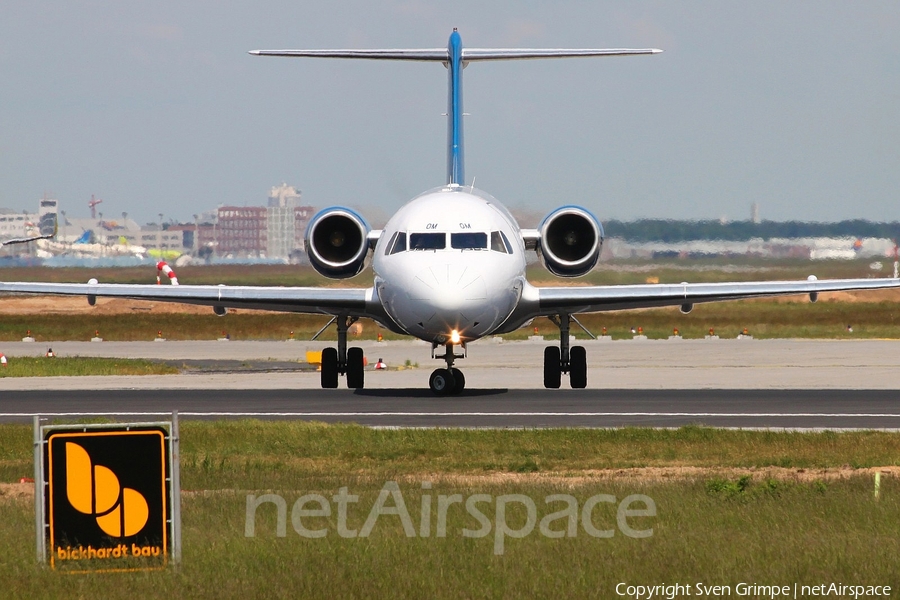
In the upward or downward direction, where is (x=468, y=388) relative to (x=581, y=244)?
downward

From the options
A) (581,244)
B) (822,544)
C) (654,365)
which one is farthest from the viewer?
(654,365)

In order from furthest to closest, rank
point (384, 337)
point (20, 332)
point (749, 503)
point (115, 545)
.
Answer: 1. point (20, 332)
2. point (384, 337)
3. point (749, 503)
4. point (115, 545)

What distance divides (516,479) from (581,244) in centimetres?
1551

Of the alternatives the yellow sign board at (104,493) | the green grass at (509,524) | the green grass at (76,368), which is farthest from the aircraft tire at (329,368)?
the yellow sign board at (104,493)

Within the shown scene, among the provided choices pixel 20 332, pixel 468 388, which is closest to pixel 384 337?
pixel 20 332

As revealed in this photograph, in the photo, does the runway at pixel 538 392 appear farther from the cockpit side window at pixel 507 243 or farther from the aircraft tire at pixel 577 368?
the cockpit side window at pixel 507 243

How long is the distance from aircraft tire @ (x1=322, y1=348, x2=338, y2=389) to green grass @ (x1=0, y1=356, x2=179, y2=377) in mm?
9447

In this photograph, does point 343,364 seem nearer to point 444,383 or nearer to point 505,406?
point 444,383

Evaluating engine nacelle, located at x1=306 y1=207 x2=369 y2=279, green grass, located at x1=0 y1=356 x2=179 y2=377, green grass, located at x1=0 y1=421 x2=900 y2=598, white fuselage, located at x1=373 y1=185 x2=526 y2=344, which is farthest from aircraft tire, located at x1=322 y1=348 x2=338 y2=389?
green grass, located at x1=0 y1=421 x2=900 y2=598

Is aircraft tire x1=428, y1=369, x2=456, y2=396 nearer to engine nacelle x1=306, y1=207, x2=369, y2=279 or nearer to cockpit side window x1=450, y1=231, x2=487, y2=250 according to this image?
cockpit side window x1=450, y1=231, x2=487, y2=250

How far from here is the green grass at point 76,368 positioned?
3734cm

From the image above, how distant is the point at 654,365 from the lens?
3997cm

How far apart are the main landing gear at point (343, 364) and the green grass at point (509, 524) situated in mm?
11522

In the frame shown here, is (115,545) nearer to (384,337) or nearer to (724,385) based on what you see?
(724,385)
